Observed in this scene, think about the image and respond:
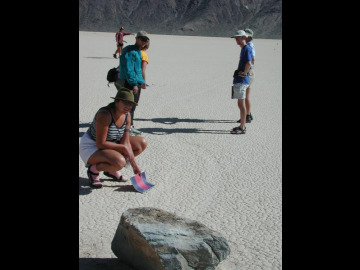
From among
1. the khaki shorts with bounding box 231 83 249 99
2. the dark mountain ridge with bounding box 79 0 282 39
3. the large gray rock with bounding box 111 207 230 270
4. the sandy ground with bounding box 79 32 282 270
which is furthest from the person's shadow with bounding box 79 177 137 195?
the dark mountain ridge with bounding box 79 0 282 39

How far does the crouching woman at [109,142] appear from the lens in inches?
197

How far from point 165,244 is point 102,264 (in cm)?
64

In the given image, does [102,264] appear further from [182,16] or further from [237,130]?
[182,16]

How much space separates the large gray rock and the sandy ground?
0.71 feet

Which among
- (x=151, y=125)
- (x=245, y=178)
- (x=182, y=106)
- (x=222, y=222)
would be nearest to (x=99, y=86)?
(x=182, y=106)

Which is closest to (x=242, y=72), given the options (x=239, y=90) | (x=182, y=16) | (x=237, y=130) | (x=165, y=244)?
(x=239, y=90)

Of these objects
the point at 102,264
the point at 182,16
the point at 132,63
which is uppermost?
the point at 182,16

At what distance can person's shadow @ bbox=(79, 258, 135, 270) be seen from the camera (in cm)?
361

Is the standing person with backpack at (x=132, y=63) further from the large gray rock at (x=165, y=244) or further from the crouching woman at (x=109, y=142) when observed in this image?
the large gray rock at (x=165, y=244)

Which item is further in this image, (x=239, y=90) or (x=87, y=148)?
(x=239, y=90)

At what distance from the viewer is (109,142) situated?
5.14 meters

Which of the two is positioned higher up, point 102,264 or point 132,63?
point 132,63

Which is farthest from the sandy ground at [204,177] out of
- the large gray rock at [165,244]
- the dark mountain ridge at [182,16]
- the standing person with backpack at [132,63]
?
the dark mountain ridge at [182,16]
